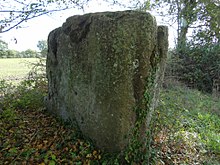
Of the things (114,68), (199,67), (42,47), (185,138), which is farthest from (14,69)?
(199,67)

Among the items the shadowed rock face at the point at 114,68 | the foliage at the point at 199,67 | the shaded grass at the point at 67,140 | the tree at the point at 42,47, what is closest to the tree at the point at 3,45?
the shaded grass at the point at 67,140

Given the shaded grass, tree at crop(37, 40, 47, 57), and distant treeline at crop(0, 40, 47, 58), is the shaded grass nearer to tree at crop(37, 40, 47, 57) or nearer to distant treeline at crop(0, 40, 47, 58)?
distant treeline at crop(0, 40, 47, 58)

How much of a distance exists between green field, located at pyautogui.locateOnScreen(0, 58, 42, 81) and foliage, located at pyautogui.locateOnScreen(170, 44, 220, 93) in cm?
588

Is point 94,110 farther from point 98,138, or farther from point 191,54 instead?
point 191,54

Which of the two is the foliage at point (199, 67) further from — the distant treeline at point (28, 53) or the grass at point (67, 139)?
the distant treeline at point (28, 53)

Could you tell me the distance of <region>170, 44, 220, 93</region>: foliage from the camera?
9.34m

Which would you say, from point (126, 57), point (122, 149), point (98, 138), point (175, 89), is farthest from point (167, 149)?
point (175, 89)

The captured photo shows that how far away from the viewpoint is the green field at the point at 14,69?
Result: 22.9ft

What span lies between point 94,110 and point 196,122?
3009 mm

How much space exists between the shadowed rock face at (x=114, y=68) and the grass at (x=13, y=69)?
439cm

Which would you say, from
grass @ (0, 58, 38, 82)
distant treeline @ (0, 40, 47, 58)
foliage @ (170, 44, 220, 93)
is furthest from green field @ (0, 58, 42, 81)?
foliage @ (170, 44, 220, 93)

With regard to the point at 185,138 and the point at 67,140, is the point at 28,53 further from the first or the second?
the point at 185,138

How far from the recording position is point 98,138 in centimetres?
287

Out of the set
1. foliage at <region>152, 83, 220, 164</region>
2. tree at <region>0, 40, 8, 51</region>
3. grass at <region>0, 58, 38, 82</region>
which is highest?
tree at <region>0, 40, 8, 51</region>
